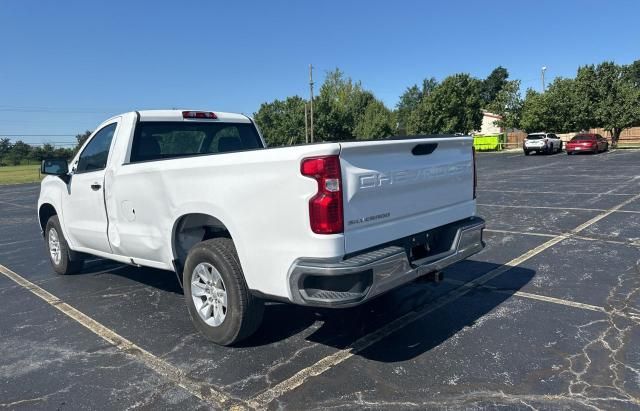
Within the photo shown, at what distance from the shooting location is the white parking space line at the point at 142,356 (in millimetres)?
3268

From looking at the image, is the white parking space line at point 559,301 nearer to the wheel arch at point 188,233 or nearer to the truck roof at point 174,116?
the wheel arch at point 188,233

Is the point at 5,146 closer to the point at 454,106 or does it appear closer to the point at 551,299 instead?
the point at 454,106

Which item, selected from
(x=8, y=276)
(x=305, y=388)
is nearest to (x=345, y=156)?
(x=305, y=388)

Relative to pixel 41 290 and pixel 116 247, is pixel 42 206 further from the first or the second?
pixel 116 247

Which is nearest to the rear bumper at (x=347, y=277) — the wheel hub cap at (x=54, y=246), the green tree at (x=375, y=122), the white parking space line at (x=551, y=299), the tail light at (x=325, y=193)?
the tail light at (x=325, y=193)

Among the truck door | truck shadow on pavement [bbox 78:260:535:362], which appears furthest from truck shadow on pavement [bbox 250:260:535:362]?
the truck door

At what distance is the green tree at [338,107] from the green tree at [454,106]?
1098 centimetres

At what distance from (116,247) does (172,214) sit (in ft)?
4.02

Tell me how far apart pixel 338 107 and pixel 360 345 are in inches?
2513

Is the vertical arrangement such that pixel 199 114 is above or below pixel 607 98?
below

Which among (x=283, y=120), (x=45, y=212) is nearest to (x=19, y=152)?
(x=283, y=120)

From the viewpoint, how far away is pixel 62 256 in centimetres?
637

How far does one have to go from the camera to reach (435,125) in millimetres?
51219

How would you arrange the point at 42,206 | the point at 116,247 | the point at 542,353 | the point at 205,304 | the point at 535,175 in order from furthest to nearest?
the point at 535,175
the point at 42,206
the point at 116,247
the point at 205,304
the point at 542,353
